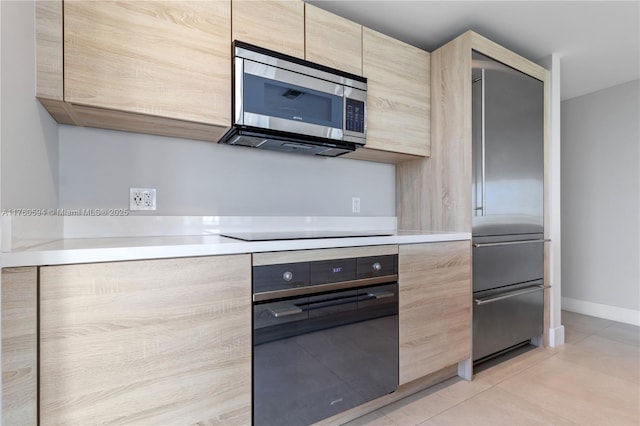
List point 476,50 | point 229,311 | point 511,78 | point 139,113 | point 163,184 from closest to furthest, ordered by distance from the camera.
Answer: point 229,311
point 139,113
point 163,184
point 476,50
point 511,78

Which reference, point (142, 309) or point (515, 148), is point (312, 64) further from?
point (515, 148)

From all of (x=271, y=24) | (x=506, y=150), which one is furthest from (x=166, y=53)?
(x=506, y=150)

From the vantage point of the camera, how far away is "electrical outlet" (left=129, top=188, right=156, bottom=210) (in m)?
1.55

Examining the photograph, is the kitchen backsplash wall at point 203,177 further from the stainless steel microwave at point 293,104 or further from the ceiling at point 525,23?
the ceiling at point 525,23

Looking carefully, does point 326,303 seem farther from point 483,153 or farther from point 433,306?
point 483,153

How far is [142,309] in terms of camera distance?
1.00 meters

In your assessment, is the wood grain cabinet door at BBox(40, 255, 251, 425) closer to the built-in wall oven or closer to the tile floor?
the built-in wall oven

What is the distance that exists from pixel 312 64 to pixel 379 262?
1067mm

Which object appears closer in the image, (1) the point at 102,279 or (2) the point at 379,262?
(1) the point at 102,279

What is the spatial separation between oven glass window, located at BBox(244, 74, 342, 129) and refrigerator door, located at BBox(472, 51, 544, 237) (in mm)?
939

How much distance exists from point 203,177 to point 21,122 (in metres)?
0.78

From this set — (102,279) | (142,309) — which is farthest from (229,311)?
(102,279)
